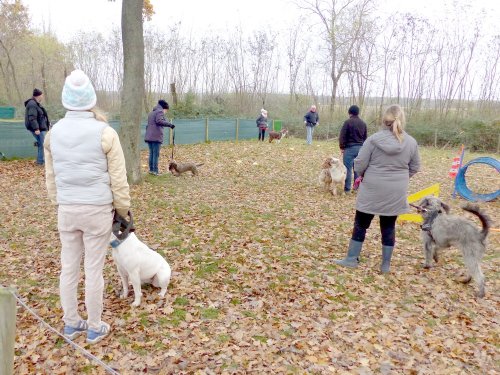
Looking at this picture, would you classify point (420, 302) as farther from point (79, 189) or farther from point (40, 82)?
point (40, 82)

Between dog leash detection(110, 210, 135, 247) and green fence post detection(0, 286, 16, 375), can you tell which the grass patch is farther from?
green fence post detection(0, 286, 16, 375)

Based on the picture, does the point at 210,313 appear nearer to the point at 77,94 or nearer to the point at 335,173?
the point at 77,94

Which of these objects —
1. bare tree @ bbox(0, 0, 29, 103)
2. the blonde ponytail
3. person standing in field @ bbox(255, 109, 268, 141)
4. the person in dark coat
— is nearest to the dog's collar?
the person in dark coat

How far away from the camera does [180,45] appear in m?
28.0

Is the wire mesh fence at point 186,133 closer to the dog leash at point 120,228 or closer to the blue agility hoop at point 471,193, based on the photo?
Result: the dog leash at point 120,228

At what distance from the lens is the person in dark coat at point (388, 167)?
451cm

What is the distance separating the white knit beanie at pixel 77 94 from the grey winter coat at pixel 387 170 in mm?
3168

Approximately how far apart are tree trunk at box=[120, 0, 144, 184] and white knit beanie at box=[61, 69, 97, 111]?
621 cm

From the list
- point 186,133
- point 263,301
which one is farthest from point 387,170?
point 186,133

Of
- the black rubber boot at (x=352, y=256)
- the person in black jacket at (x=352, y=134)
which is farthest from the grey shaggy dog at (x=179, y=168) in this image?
the black rubber boot at (x=352, y=256)

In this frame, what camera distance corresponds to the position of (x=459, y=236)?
472 cm

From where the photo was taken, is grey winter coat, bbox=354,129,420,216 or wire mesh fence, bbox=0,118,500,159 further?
wire mesh fence, bbox=0,118,500,159

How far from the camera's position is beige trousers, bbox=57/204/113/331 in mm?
3000

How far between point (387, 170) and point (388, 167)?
0.12ft
